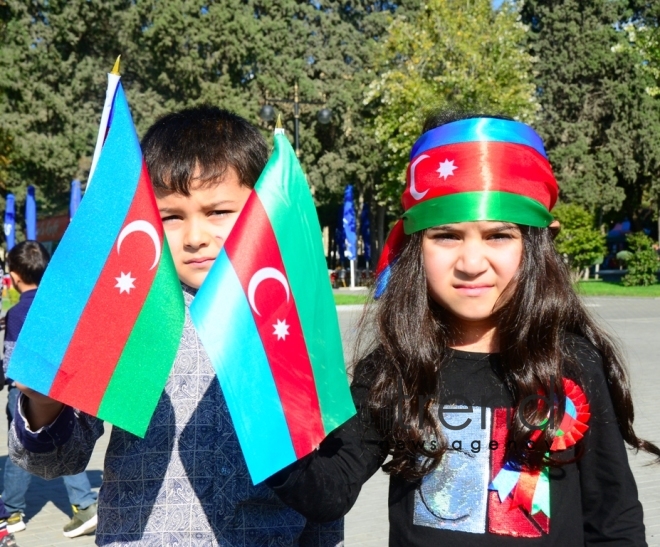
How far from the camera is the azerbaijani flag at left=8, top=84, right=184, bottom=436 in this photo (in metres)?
1.57

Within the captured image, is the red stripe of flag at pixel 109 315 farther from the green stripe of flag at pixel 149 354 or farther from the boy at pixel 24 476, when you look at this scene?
the boy at pixel 24 476

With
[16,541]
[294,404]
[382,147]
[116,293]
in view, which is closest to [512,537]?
[294,404]

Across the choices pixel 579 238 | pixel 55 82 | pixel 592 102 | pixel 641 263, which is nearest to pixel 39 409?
pixel 579 238

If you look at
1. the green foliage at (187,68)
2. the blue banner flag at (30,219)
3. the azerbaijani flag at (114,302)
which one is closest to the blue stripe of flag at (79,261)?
the azerbaijani flag at (114,302)

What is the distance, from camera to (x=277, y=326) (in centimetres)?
162

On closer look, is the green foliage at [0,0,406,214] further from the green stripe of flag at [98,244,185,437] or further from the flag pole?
the green stripe of flag at [98,244,185,437]

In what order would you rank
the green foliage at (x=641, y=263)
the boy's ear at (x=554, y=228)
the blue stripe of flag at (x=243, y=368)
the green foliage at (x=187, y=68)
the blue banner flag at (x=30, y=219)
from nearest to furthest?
the blue stripe of flag at (x=243, y=368)
the boy's ear at (x=554, y=228)
the blue banner flag at (x=30, y=219)
the green foliage at (x=641, y=263)
the green foliage at (x=187, y=68)

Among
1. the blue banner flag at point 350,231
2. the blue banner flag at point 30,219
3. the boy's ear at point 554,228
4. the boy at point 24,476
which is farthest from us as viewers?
the blue banner flag at point 350,231

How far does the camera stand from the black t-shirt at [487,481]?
187cm

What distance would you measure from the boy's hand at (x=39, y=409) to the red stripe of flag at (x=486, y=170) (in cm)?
96

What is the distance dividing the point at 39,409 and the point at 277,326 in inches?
19.6

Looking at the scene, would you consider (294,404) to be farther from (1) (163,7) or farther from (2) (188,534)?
(1) (163,7)

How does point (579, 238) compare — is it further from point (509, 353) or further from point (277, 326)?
point (277, 326)

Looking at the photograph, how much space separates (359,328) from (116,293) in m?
0.91
